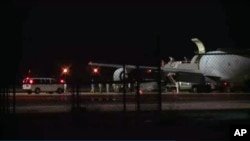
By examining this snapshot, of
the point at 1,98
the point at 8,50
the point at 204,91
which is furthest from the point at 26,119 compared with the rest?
the point at 204,91

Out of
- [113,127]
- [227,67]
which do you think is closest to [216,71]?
[227,67]

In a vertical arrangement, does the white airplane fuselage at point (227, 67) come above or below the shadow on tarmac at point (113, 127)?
above

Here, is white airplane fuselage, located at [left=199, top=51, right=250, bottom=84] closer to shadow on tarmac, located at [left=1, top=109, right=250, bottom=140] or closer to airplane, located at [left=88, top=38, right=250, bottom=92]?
airplane, located at [left=88, top=38, right=250, bottom=92]

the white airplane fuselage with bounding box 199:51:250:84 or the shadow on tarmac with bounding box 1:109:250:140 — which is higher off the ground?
the white airplane fuselage with bounding box 199:51:250:84

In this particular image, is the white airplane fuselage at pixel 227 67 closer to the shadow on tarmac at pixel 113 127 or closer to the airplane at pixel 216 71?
the airplane at pixel 216 71

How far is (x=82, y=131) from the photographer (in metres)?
15.3

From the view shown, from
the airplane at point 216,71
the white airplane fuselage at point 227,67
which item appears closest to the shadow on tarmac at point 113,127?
the airplane at point 216,71

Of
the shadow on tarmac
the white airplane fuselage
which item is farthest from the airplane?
the shadow on tarmac

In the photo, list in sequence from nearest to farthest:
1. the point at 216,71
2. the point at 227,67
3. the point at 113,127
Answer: the point at 113,127 < the point at 227,67 < the point at 216,71

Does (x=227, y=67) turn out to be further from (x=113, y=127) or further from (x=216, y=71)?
(x=113, y=127)

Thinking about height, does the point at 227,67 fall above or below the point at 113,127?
above

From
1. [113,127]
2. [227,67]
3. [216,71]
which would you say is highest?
[227,67]

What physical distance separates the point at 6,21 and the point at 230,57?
118 ft

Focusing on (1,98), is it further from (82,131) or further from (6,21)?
(82,131)
